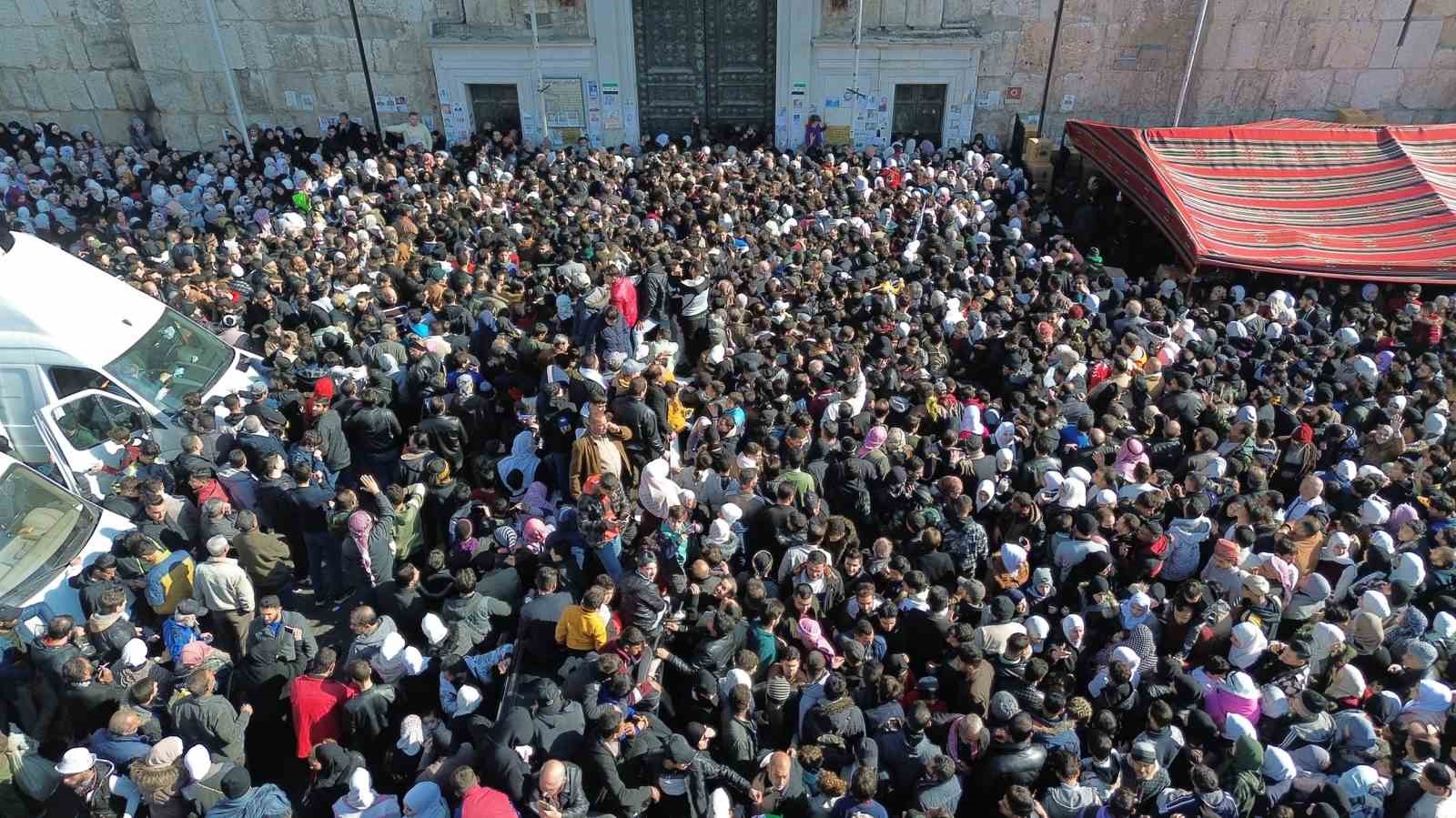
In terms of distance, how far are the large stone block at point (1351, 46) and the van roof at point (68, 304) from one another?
19.4 metres

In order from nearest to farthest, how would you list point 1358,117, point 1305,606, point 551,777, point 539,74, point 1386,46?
1. point 551,777
2. point 1305,606
3. point 1358,117
4. point 1386,46
5. point 539,74

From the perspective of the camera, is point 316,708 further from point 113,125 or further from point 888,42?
point 113,125

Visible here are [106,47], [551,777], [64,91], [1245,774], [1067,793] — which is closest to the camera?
[551,777]

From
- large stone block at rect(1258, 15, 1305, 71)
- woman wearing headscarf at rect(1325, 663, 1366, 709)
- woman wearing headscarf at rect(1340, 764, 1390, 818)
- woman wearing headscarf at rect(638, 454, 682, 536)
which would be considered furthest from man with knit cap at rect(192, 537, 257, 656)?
large stone block at rect(1258, 15, 1305, 71)

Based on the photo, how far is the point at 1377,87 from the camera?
16.4 m

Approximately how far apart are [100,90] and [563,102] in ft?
32.8

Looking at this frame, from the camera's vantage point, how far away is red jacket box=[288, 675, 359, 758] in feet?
15.3

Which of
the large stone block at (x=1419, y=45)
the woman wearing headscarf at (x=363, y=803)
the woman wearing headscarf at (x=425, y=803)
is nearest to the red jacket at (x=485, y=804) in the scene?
the woman wearing headscarf at (x=425, y=803)

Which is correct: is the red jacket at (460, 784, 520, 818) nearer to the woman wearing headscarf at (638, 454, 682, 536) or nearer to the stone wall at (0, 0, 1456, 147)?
the woman wearing headscarf at (638, 454, 682, 536)

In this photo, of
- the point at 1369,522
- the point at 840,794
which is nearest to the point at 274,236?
the point at 840,794

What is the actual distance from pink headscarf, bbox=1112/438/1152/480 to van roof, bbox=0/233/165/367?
814cm

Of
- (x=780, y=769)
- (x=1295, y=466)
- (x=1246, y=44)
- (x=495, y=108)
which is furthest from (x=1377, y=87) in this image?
(x=780, y=769)

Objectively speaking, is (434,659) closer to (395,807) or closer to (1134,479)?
(395,807)

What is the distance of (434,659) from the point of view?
4980 millimetres
